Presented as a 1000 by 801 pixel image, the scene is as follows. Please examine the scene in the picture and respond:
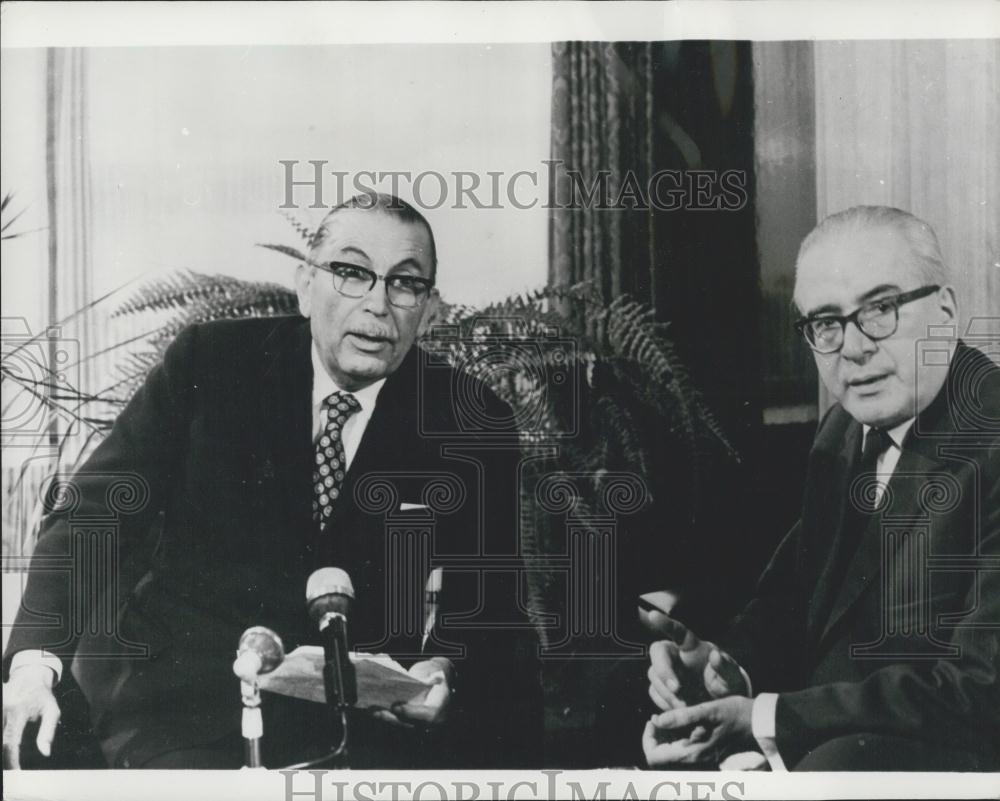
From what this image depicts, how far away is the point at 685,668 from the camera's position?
3.70 metres

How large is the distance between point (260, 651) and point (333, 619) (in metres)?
0.28

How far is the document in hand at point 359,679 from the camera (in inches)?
145

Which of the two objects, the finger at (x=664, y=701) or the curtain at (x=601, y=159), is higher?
the curtain at (x=601, y=159)

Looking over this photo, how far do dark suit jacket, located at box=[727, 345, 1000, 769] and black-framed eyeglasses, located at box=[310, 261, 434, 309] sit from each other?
4.91 feet

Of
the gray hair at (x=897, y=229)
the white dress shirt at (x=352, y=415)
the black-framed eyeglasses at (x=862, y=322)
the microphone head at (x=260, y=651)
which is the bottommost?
the microphone head at (x=260, y=651)

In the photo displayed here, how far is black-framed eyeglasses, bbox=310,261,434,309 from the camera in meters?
3.67

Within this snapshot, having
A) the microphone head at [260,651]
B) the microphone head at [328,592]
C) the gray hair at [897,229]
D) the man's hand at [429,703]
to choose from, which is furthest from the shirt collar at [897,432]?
the microphone head at [260,651]

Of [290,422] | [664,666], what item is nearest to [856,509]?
[664,666]

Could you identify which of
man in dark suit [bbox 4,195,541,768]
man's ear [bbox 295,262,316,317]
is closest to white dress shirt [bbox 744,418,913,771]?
man in dark suit [bbox 4,195,541,768]

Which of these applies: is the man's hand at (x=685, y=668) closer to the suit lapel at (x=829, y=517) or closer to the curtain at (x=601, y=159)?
the suit lapel at (x=829, y=517)

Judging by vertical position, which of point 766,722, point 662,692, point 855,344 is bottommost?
point 766,722

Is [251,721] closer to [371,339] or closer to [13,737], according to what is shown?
[13,737]

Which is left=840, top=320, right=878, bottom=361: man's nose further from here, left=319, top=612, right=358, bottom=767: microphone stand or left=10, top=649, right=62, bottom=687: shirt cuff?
left=10, top=649, right=62, bottom=687: shirt cuff

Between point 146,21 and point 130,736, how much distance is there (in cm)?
254
